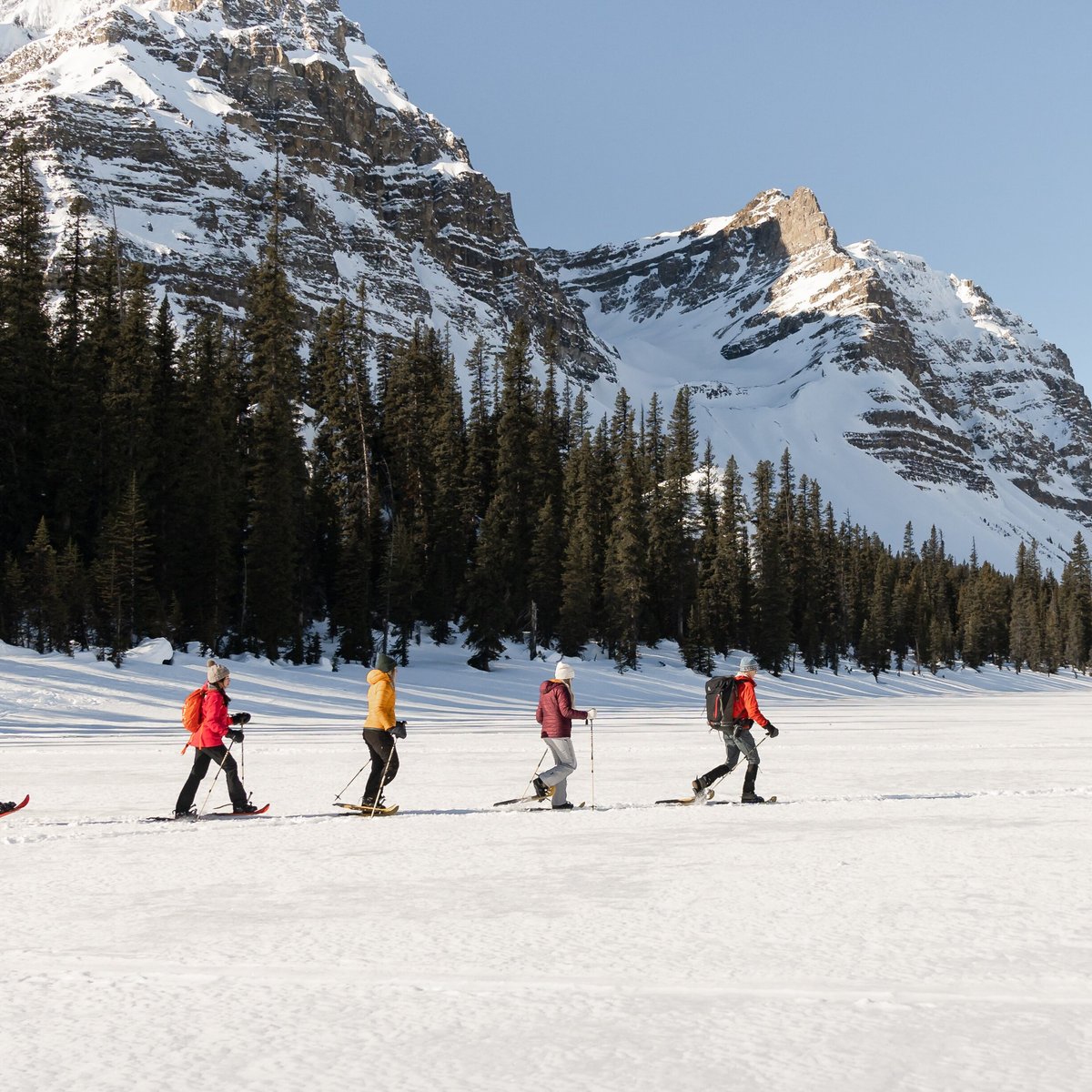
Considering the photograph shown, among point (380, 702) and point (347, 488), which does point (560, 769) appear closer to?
point (380, 702)

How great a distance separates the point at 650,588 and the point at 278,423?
31.1 meters

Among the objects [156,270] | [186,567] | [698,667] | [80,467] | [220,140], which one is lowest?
Result: [698,667]

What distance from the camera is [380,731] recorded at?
10508 millimetres

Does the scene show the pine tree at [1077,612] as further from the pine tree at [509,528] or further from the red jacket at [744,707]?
the red jacket at [744,707]

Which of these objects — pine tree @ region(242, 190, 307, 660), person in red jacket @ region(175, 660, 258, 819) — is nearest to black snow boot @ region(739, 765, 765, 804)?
person in red jacket @ region(175, 660, 258, 819)

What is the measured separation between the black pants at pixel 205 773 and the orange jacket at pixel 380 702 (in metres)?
1.46

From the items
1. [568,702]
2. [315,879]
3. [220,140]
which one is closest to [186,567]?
[568,702]

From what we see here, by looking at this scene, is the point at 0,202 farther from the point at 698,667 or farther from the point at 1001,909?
the point at 1001,909

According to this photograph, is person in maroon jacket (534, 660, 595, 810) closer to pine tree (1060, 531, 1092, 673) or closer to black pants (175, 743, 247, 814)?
black pants (175, 743, 247, 814)

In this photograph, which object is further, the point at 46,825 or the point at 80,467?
the point at 80,467

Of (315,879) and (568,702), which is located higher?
(568,702)

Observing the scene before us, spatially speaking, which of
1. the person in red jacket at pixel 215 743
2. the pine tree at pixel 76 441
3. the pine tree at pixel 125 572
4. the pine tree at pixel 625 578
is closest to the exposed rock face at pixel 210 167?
the pine tree at pixel 625 578

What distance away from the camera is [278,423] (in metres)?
43.5

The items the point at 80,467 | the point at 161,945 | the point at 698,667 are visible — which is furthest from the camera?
the point at 698,667
